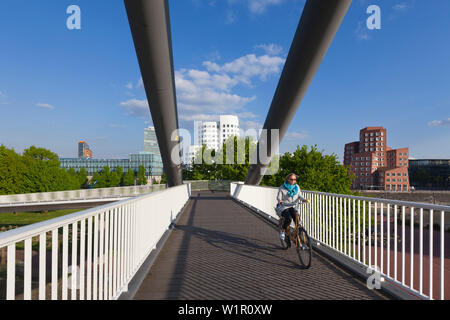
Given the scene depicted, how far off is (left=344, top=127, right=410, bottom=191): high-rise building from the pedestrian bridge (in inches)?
4637

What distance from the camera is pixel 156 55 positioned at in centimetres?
700

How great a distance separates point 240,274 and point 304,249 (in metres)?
1.19

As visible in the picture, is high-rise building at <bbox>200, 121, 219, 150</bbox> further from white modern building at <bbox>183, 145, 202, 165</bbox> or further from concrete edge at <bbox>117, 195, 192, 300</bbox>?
concrete edge at <bbox>117, 195, 192, 300</bbox>

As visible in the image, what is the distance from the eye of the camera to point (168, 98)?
917cm

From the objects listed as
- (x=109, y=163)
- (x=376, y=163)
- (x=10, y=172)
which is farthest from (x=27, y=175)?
(x=376, y=163)

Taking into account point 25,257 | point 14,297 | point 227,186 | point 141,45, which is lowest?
point 227,186

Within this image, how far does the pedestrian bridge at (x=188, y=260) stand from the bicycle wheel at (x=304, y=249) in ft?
0.49

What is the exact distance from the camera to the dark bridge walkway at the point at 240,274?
3.49m

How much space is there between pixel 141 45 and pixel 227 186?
28.5m

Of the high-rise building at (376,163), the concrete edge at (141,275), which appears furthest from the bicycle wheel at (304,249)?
the high-rise building at (376,163)

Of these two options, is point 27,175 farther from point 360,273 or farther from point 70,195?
point 360,273
